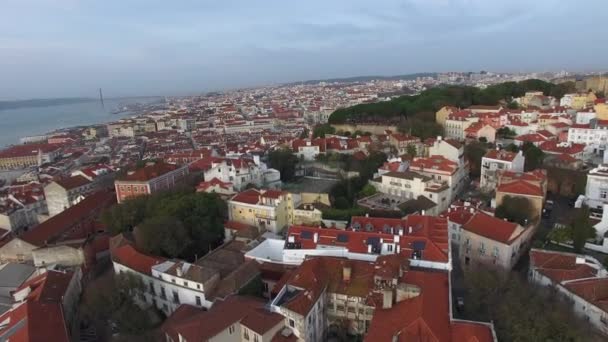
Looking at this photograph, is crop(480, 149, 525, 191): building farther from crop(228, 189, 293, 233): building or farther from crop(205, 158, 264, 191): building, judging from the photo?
crop(205, 158, 264, 191): building

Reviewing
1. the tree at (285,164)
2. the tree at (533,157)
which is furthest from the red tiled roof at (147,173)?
the tree at (533,157)

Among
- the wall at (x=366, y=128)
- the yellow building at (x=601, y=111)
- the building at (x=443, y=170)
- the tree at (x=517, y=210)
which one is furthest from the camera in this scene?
the wall at (x=366, y=128)

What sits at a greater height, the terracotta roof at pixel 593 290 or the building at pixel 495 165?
the building at pixel 495 165

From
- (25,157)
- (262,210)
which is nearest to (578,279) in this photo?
(262,210)

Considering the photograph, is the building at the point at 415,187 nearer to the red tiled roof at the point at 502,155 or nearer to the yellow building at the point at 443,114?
the red tiled roof at the point at 502,155

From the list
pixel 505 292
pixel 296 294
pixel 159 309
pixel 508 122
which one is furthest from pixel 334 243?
pixel 508 122

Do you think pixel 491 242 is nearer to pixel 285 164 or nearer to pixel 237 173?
pixel 237 173

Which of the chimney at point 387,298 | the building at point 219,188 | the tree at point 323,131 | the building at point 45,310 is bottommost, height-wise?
the building at point 45,310

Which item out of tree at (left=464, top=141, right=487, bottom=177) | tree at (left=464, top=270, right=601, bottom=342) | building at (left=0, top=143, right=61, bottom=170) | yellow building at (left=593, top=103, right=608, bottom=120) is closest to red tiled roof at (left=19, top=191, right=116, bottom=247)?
tree at (left=464, top=270, right=601, bottom=342)
